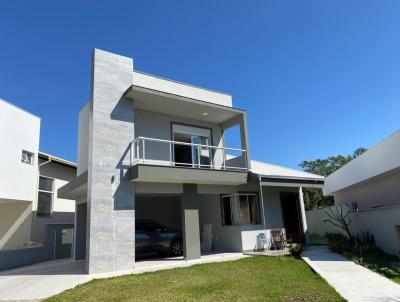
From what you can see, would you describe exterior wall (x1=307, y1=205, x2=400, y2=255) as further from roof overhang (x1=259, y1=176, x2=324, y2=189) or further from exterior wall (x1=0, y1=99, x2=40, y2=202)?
exterior wall (x1=0, y1=99, x2=40, y2=202)

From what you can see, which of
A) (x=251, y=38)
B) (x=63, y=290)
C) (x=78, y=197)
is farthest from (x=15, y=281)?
(x=251, y=38)

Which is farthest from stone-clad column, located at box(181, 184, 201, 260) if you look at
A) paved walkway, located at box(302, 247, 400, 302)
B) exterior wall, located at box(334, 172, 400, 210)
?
exterior wall, located at box(334, 172, 400, 210)

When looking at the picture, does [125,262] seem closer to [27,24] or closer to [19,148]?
[19,148]

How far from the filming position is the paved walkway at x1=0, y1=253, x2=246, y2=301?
27.3 ft

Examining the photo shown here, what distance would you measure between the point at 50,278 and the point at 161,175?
491 cm

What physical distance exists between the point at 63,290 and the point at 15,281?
2844 mm

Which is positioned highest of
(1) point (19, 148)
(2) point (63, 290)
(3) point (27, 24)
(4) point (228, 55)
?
(3) point (27, 24)

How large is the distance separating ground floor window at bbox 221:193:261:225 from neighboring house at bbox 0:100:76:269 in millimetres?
8313

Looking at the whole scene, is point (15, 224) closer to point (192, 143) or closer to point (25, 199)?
point (25, 199)

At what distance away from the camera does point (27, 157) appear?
1669cm

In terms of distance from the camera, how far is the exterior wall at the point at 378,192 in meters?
14.2

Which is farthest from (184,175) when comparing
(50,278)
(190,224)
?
(50,278)

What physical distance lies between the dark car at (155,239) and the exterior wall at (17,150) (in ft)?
21.3

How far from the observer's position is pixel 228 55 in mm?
14062
